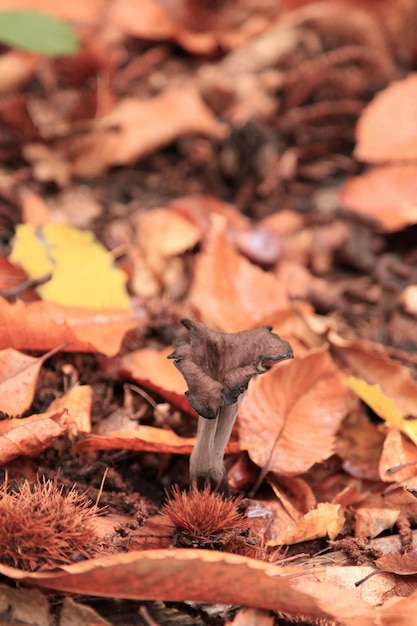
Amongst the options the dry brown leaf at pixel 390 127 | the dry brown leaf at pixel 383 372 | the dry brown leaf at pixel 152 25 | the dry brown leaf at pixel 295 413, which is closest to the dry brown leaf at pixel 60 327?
the dry brown leaf at pixel 295 413

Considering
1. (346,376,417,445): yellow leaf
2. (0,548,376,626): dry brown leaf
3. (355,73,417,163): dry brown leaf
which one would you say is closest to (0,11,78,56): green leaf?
(355,73,417,163): dry brown leaf

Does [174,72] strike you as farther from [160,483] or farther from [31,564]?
[31,564]

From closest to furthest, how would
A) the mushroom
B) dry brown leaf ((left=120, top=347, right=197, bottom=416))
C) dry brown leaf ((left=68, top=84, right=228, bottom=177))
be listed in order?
the mushroom, dry brown leaf ((left=120, top=347, right=197, bottom=416)), dry brown leaf ((left=68, top=84, right=228, bottom=177))

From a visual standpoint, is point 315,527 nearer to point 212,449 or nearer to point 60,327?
point 212,449

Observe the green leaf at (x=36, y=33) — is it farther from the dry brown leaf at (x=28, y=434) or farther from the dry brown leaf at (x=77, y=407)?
the dry brown leaf at (x=28, y=434)

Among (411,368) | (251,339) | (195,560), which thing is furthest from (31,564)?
(411,368)

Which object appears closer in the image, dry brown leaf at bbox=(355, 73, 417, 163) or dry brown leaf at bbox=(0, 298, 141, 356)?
dry brown leaf at bbox=(0, 298, 141, 356)

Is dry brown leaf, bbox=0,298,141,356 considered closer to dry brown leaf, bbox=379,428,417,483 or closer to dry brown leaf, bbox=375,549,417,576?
dry brown leaf, bbox=379,428,417,483
